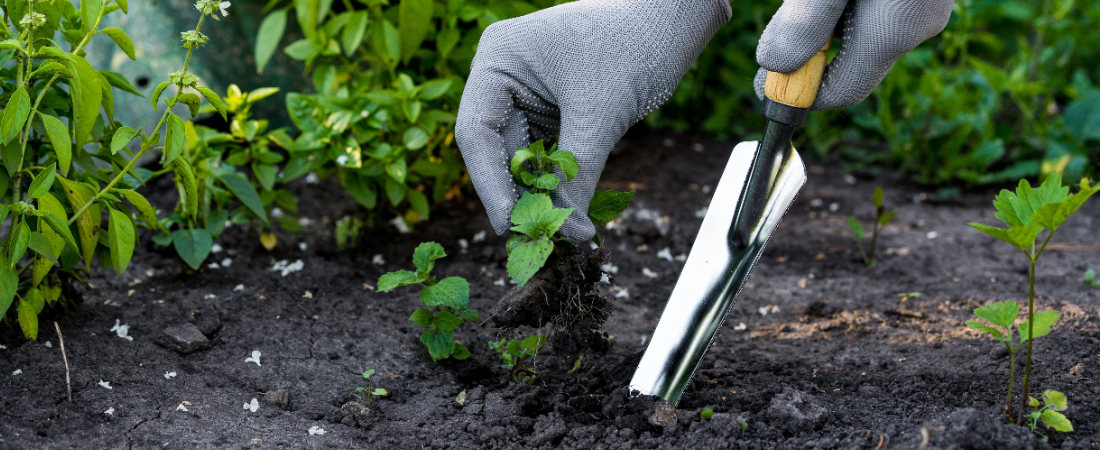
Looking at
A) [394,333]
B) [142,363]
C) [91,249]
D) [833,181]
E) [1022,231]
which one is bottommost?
[833,181]

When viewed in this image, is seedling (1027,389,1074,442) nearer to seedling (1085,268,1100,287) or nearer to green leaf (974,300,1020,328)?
green leaf (974,300,1020,328)

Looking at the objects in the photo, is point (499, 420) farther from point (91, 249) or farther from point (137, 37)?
point (137, 37)

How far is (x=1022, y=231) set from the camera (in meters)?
1.12

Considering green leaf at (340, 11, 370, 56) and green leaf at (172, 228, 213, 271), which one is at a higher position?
green leaf at (340, 11, 370, 56)

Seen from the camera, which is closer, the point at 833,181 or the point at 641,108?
the point at 641,108

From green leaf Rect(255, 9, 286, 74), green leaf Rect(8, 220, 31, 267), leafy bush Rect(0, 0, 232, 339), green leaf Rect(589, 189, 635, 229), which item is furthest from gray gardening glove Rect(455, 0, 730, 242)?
green leaf Rect(255, 9, 286, 74)

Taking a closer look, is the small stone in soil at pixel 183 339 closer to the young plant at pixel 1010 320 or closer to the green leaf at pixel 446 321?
the green leaf at pixel 446 321

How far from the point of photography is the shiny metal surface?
1366 mm

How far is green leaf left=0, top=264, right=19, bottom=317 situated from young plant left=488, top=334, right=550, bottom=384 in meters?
0.84

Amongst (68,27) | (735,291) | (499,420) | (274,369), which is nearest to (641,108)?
(735,291)

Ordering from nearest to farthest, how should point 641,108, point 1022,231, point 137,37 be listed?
point 1022,231 < point 641,108 < point 137,37

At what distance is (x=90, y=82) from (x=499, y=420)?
0.92m

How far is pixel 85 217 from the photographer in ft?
4.46

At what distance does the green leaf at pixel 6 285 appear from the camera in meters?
1.22
